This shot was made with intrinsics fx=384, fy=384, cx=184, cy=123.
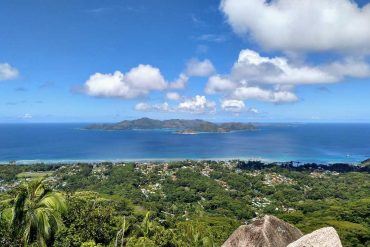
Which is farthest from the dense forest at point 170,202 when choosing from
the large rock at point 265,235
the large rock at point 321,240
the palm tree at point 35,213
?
the large rock at point 321,240

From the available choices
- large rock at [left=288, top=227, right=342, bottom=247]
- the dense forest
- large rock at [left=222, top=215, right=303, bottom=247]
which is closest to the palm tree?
the dense forest

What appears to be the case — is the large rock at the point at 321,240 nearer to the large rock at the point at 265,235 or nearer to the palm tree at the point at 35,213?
the large rock at the point at 265,235

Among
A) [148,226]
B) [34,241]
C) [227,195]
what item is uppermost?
[34,241]

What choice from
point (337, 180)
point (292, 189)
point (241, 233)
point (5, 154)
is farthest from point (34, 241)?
point (5, 154)

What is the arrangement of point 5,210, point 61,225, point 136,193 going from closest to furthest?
1. point 5,210
2. point 61,225
3. point 136,193

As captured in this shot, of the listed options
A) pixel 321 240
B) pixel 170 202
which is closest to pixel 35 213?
pixel 321 240

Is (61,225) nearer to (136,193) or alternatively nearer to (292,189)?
(136,193)
